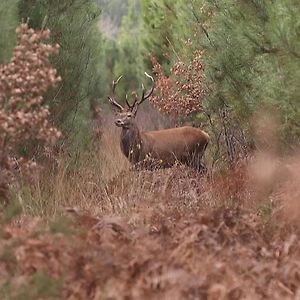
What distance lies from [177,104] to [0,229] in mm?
11695

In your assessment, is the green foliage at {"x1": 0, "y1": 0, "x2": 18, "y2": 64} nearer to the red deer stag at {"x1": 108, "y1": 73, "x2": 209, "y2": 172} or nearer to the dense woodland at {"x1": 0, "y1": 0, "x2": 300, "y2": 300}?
the dense woodland at {"x1": 0, "y1": 0, "x2": 300, "y2": 300}

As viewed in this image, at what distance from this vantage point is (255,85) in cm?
1040

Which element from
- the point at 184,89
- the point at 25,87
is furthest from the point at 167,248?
the point at 184,89

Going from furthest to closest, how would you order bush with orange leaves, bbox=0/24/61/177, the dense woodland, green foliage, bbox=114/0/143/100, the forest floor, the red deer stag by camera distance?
1. green foliage, bbox=114/0/143/100
2. the red deer stag
3. bush with orange leaves, bbox=0/24/61/177
4. the dense woodland
5. the forest floor

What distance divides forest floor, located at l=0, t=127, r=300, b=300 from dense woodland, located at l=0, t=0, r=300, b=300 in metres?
0.01

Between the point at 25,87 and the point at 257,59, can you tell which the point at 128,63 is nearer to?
the point at 257,59

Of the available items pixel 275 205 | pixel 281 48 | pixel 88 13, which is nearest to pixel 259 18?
pixel 281 48

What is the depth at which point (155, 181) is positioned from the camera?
11008mm

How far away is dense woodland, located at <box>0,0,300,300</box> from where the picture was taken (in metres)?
5.97

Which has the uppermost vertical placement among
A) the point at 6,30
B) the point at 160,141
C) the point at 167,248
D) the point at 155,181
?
the point at 6,30

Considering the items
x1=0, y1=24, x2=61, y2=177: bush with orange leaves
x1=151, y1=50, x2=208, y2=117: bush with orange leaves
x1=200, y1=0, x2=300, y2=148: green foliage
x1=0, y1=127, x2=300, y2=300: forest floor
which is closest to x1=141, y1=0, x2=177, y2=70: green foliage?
x1=151, y1=50, x2=208, y2=117: bush with orange leaves

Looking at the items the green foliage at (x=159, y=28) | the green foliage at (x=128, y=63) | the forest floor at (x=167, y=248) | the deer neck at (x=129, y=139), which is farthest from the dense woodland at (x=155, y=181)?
the green foliage at (x=128, y=63)

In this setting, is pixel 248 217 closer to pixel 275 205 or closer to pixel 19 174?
pixel 275 205

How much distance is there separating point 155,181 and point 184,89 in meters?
6.33
